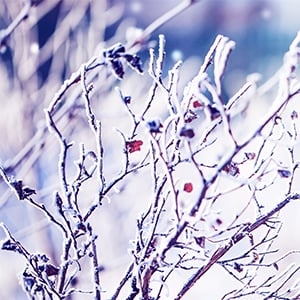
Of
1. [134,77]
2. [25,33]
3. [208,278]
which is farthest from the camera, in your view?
[208,278]

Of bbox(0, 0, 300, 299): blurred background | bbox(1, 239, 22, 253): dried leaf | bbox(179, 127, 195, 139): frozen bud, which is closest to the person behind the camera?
bbox(179, 127, 195, 139): frozen bud

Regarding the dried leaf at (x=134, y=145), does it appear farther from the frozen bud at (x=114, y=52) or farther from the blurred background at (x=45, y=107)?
the blurred background at (x=45, y=107)

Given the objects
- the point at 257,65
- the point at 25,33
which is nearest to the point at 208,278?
the point at 25,33

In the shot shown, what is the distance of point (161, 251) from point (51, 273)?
6.9 inches

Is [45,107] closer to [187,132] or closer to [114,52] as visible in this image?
[114,52]

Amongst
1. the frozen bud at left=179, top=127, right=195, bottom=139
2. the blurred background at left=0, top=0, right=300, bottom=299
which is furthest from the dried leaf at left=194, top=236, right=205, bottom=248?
the blurred background at left=0, top=0, right=300, bottom=299

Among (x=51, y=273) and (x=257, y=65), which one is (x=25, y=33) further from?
Answer: (x=257, y=65)

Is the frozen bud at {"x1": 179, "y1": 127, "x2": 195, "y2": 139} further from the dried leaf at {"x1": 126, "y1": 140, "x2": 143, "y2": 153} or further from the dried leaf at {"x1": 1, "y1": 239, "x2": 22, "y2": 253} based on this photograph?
the dried leaf at {"x1": 1, "y1": 239, "x2": 22, "y2": 253}

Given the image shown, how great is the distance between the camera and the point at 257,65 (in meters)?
4.01

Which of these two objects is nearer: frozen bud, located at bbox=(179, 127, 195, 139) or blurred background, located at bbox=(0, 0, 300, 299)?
frozen bud, located at bbox=(179, 127, 195, 139)

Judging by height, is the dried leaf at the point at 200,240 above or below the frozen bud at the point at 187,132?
below

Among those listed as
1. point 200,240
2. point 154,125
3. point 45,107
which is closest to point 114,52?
point 154,125

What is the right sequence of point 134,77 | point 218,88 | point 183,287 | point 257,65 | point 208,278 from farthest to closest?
1. point 257,65
2. point 208,278
3. point 134,77
4. point 183,287
5. point 218,88

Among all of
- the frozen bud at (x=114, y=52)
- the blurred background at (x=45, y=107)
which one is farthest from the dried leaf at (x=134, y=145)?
the blurred background at (x=45, y=107)
